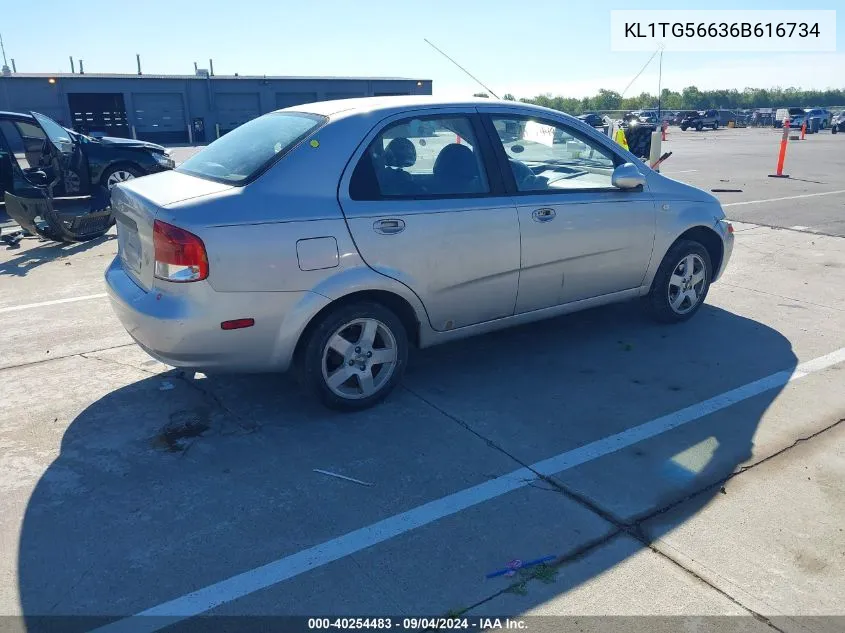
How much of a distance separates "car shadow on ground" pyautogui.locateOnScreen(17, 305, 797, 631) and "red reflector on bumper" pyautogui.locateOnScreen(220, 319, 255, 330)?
2.23 ft

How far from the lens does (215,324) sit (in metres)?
3.44

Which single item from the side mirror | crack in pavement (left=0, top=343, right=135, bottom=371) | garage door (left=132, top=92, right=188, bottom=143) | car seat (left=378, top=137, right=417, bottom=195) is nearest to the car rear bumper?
car seat (left=378, top=137, right=417, bottom=195)

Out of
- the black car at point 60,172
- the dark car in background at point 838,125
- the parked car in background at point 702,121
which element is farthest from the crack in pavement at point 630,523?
the parked car in background at point 702,121

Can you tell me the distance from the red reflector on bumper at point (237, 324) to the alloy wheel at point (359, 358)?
1.59ft

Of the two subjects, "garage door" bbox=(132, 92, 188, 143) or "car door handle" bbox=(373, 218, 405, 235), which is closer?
"car door handle" bbox=(373, 218, 405, 235)

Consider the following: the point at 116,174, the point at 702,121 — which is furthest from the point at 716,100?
the point at 116,174

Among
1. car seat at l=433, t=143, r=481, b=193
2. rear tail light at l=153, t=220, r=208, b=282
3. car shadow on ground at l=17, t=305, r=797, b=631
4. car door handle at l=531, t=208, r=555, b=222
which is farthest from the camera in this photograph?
car door handle at l=531, t=208, r=555, b=222

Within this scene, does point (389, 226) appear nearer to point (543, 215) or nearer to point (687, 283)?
point (543, 215)

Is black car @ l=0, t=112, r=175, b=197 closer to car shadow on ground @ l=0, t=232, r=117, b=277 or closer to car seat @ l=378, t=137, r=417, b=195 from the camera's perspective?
car shadow on ground @ l=0, t=232, r=117, b=277

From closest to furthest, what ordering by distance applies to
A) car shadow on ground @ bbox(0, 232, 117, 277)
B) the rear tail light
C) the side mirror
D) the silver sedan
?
1. the rear tail light
2. the silver sedan
3. the side mirror
4. car shadow on ground @ bbox(0, 232, 117, 277)

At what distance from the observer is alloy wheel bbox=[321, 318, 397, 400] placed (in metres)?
3.88

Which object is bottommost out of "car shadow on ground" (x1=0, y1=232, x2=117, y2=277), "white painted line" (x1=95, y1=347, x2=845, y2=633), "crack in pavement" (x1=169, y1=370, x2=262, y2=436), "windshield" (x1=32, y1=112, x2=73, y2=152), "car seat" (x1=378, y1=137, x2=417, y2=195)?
"white painted line" (x1=95, y1=347, x2=845, y2=633)

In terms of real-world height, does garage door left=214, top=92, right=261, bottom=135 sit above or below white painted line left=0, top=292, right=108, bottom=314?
above

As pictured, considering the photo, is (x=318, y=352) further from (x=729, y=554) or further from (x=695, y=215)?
(x=695, y=215)
